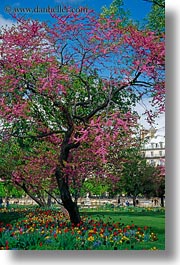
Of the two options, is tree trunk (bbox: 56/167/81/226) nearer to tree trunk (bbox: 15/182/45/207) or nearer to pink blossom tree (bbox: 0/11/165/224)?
pink blossom tree (bbox: 0/11/165/224)

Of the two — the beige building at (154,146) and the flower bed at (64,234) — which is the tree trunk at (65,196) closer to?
the flower bed at (64,234)

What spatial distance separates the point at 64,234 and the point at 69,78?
1389 millimetres

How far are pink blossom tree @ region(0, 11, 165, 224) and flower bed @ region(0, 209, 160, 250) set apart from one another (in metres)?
0.14

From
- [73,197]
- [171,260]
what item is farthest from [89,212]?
[171,260]

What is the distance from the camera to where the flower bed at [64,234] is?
420 cm

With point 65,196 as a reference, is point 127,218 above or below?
below

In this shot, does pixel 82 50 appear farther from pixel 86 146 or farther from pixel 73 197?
pixel 73 197

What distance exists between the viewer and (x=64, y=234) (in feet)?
14.1

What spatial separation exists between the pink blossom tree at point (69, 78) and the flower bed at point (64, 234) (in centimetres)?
14

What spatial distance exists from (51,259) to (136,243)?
0.74m

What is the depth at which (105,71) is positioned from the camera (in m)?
4.40

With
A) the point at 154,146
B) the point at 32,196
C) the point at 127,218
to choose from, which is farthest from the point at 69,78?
the point at 127,218

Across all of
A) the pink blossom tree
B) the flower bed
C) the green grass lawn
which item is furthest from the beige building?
the flower bed

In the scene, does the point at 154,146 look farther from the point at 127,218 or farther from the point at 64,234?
the point at 64,234
